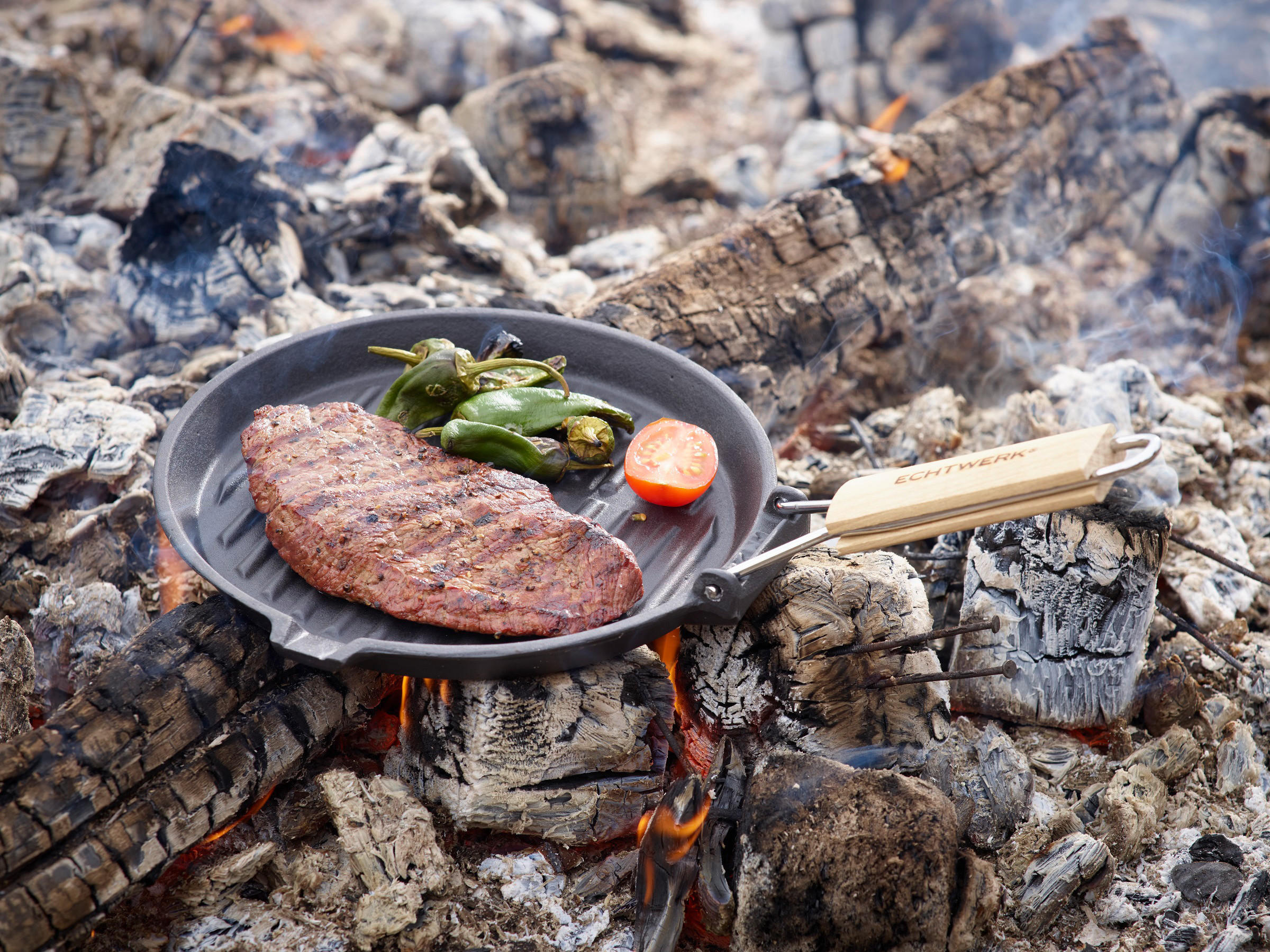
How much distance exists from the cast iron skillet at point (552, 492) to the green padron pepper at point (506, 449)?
0.11m

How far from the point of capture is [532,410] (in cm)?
345

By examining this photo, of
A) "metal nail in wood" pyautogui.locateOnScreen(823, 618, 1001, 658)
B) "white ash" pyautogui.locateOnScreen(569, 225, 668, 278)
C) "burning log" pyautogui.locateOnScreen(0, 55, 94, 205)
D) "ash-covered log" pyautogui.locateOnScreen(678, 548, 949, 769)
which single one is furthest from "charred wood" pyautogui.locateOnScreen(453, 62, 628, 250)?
"metal nail in wood" pyautogui.locateOnScreen(823, 618, 1001, 658)

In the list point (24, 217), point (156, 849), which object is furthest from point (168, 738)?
point (24, 217)

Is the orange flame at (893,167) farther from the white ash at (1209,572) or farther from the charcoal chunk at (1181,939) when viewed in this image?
the charcoal chunk at (1181,939)

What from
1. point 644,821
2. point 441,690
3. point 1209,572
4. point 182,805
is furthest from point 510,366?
point 1209,572

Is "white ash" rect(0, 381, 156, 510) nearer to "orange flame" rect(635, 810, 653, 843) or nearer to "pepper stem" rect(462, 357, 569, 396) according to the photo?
"pepper stem" rect(462, 357, 569, 396)

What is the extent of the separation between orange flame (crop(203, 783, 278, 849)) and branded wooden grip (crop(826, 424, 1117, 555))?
201cm

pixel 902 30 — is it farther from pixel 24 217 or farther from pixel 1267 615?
pixel 24 217

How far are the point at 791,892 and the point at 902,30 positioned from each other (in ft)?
27.4

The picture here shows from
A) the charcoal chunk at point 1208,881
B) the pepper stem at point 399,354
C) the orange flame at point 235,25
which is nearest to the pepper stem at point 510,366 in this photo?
the pepper stem at point 399,354

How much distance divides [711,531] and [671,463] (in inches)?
11.3

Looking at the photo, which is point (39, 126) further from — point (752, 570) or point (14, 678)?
point (752, 570)

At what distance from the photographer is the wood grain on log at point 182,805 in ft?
7.63

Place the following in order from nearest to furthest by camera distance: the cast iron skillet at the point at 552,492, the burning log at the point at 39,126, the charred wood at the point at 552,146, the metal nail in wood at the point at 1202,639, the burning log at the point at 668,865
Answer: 1. the cast iron skillet at the point at 552,492
2. the burning log at the point at 668,865
3. the metal nail in wood at the point at 1202,639
4. the burning log at the point at 39,126
5. the charred wood at the point at 552,146
